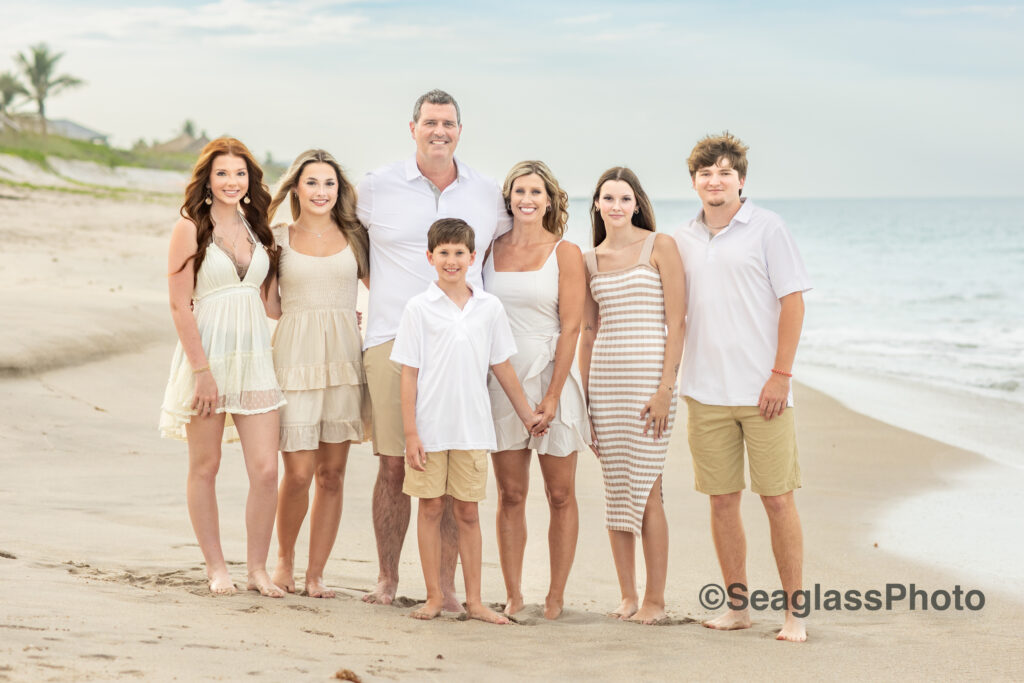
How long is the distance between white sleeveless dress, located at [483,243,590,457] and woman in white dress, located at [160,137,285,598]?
3.18 feet

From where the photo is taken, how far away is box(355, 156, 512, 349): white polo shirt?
14.5 feet

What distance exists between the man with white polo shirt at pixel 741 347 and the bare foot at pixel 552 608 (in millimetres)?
636

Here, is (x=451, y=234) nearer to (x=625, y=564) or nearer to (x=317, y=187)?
(x=317, y=187)

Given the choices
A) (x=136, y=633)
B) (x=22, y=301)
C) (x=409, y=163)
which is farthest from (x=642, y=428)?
(x=22, y=301)

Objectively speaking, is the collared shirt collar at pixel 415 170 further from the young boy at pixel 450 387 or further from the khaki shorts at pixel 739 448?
the khaki shorts at pixel 739 448

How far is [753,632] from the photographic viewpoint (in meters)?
4.27

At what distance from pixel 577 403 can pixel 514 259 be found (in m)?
0.69

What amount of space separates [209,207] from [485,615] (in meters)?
2.11

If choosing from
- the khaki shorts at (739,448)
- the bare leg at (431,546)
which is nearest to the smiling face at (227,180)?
the bare leg at (431,546)

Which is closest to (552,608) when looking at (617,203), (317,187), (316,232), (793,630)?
(793,630)

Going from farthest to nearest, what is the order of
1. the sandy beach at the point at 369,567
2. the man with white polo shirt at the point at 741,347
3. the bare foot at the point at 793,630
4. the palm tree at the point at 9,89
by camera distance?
the palm tree at the point at 9,89, the man with white polo shirt at the point at 741,347, the bare foot at the point at 793,630, the sandy beach at the point at 369,567

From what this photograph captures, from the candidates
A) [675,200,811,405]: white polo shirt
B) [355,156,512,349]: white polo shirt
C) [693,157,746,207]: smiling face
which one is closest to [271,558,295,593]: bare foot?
[355,156,512,349]: white polo shirt

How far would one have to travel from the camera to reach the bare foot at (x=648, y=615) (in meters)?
4.36

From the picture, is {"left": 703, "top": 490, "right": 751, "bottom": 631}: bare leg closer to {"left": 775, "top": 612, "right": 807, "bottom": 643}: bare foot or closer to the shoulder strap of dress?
{"left": 775, "top": 612, "right": 807, "bottom": 643}: bare foot
